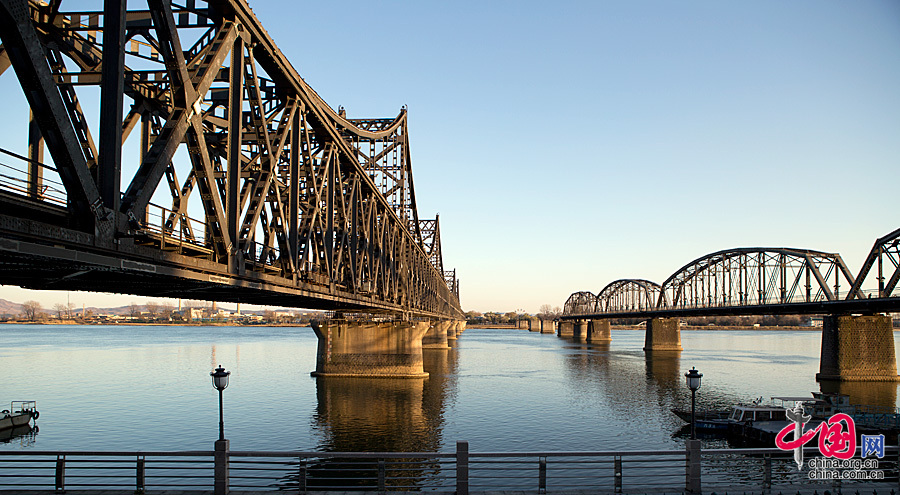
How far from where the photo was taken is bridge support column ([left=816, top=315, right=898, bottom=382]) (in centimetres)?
7056

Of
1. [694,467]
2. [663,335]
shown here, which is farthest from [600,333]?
[694,467]

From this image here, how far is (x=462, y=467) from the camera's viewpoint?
48.9 ft

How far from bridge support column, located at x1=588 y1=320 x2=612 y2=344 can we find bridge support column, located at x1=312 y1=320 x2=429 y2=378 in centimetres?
12730

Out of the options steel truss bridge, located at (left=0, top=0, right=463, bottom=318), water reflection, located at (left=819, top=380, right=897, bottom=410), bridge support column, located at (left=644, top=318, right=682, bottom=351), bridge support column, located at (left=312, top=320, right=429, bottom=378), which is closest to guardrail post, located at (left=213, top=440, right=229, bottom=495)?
steel truss bridge, located at (left=0, top=0, right=463, bottom=318)

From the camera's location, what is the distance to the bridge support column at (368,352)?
66250mm

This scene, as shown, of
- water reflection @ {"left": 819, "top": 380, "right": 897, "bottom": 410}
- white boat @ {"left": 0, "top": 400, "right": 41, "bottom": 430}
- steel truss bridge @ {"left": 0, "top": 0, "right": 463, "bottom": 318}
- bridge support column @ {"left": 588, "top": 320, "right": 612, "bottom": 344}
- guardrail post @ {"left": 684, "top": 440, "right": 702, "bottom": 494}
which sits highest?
steel truss bridge @ {"left": 0, "top": 0, "right": 463, "bottom": 318}

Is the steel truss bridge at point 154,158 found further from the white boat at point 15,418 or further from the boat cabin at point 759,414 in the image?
the boat cabin at point 759,414

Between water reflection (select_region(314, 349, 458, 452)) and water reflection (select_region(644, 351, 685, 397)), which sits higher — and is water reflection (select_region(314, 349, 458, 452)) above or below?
above

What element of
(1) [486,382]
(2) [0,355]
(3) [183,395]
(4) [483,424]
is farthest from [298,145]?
(2) [0,355]

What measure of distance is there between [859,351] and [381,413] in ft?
183

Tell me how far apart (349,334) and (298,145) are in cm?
4124

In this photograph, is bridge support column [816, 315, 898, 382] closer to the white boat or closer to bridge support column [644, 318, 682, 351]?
bridge support column [644, 318, 682, 351]

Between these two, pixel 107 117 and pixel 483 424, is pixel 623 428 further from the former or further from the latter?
pixel 107 117

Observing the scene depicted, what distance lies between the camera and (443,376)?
7406cm
